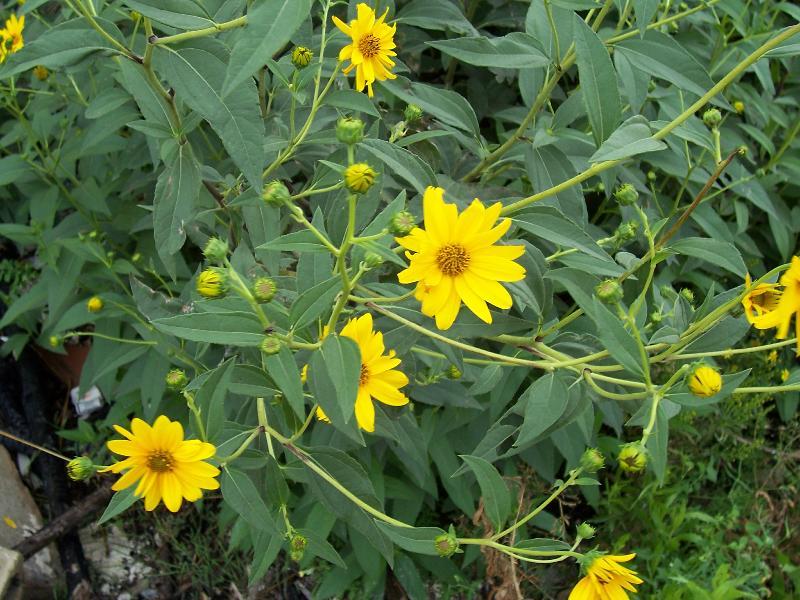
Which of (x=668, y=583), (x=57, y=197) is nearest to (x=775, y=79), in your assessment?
(x=668, y=583)

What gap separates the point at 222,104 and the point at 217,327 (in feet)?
1.08

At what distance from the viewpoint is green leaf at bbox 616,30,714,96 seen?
4.22ft

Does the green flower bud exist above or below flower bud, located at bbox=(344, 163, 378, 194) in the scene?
below

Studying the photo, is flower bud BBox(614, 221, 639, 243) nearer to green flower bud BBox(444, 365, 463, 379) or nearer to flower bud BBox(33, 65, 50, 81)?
green flower bud BBox(444, 365, 463, 379)

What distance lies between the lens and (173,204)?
4.16 ft

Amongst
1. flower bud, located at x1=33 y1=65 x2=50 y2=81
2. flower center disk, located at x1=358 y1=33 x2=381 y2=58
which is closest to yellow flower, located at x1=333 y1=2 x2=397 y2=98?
flower center disk, located at x1=358 y1=33 x2=381 y2=58

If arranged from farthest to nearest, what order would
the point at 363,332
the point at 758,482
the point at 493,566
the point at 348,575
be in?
1. the point at 758,482
2. the point at 348,575
3. the point at 493,566
4. the point at 363,332

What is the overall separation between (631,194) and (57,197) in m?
1.54

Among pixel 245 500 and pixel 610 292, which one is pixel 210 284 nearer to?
pixel 245 500

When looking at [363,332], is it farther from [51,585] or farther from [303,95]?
[51,585]

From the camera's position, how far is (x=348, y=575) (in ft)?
6.33

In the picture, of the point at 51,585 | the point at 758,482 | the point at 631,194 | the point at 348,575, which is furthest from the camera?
the point at 758,482

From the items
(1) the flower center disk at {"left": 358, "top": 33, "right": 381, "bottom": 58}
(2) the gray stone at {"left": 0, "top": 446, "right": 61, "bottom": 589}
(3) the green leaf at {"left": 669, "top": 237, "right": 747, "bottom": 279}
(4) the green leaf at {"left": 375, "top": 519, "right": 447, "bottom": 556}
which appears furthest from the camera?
(2) the gray stone at {"left": 0, "top": 446, "right": 61, "bottom": 589}

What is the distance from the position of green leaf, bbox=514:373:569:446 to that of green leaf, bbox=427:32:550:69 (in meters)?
0.57
